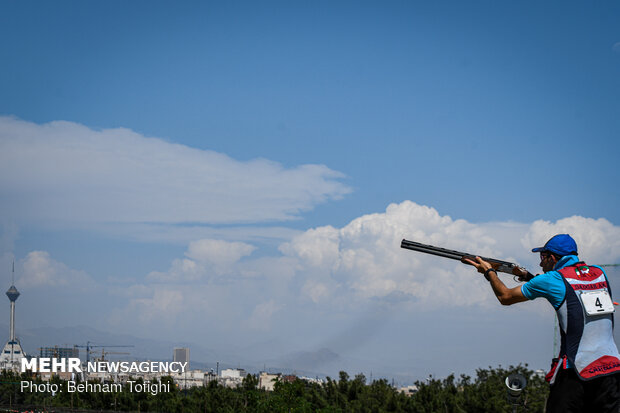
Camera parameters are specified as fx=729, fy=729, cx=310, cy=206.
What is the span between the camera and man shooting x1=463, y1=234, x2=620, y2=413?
5.33 metres

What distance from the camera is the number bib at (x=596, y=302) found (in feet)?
17.8

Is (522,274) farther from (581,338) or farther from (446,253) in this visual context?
(581,338)

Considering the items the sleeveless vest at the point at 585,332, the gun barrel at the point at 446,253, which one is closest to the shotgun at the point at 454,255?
the gun barrel at the point at 446,253

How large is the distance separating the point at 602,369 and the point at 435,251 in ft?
9.27

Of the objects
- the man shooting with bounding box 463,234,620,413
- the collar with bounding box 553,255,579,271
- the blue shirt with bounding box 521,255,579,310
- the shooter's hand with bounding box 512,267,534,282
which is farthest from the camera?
the shooter's hand with bounding box 512,267,534,282

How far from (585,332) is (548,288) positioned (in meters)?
0.41

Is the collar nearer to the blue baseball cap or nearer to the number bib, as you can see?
the blue baseball cap

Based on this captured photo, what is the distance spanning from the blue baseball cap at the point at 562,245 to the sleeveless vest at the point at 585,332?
0.25 metres

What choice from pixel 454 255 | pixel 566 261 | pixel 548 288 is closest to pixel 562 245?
pixel 566 261

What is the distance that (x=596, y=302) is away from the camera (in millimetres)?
5445

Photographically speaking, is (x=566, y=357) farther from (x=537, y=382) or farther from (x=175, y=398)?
(x=175, y=398)

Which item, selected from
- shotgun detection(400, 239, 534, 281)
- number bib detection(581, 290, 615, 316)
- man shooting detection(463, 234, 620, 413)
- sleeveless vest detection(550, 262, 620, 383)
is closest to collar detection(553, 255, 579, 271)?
man shooting detection(463, 234, 620, 413)

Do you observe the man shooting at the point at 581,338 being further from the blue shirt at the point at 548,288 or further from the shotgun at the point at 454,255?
the shotgun at the point at 454,255

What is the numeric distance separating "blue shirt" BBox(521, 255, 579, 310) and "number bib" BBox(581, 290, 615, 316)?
0.54 ft
